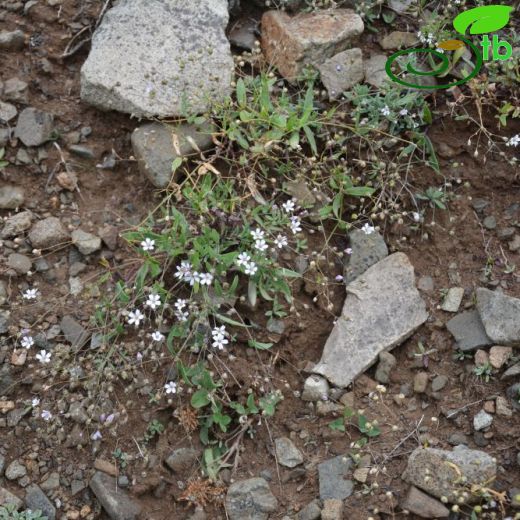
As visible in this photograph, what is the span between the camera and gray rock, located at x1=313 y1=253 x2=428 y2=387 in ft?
14.3

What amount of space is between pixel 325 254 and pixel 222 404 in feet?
3.68

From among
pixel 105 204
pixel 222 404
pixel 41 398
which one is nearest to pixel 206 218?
pixel 105 204

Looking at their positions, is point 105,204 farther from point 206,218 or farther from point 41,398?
point 41,398

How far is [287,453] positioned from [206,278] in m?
1.07

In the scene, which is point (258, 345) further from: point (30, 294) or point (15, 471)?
point (15, 471)

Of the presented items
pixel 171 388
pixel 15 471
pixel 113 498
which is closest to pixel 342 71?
pixel 171 388

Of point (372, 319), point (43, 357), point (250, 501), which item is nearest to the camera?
point (250, 501)

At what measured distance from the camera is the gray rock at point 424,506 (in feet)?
12.7

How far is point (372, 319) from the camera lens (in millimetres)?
4473

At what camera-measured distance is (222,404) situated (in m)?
4.32

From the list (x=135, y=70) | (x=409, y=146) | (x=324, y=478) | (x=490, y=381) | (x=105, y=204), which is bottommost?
(x=324, y=478)

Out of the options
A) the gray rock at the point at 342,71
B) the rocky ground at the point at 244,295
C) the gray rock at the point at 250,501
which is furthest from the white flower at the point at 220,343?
the gray rock at the point at 342,71

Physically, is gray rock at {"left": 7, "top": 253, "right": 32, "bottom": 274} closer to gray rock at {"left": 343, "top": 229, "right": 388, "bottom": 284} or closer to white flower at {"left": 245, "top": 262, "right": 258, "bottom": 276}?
white flower at {"left": 245, "top": 262, "right": 258, "bottom": 276}

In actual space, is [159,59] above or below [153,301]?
above
